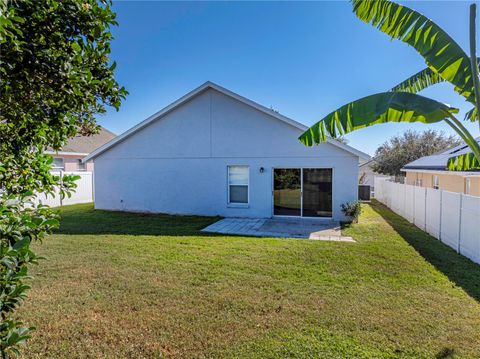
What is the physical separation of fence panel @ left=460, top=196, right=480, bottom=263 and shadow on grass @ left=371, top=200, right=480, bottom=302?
219mm

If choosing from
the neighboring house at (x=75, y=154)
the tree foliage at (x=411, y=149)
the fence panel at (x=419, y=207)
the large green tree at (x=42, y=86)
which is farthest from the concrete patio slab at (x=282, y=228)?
the tree foliage at (x=411, y=149)

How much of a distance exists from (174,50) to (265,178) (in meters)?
7.49

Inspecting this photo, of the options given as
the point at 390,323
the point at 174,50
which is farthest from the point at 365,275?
the point at 174,50

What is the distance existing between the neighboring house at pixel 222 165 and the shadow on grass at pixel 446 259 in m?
2.93

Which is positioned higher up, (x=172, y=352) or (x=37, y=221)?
(x=37, y=221)

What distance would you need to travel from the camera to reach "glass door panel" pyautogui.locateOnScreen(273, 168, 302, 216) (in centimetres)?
1323

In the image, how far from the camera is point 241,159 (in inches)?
545

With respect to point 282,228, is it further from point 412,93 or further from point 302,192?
point 412,93

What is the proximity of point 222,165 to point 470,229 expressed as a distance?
10141 millimetres

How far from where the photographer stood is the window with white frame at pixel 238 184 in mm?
13953

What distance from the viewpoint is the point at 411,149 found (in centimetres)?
3022

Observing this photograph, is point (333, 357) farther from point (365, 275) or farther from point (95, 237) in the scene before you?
point (95, 237)

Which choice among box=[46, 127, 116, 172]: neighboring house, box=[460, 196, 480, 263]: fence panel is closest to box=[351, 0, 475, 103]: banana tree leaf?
box=[460, 196, 480, 263]: fence panel

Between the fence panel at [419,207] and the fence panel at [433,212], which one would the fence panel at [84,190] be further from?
the fence panel at [433,212]
